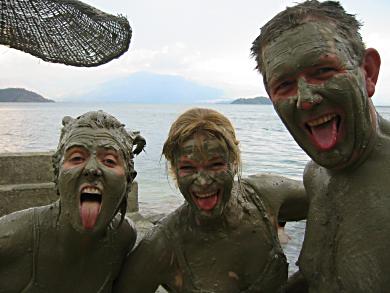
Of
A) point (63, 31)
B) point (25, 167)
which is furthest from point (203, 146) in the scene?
point (25, 167)

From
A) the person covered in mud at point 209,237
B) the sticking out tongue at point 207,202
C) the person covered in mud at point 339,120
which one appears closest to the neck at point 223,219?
the person covered in mud at point 209,237

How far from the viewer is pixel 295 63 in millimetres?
2279

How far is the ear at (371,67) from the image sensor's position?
2412mm

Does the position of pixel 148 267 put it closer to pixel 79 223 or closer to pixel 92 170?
pixel 79 223

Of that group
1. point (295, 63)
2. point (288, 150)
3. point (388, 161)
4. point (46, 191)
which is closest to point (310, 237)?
point (388, 161)

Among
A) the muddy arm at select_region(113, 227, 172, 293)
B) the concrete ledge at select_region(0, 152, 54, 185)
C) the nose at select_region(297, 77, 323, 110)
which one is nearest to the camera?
the nose at select_region(297, 77, 323, 110)

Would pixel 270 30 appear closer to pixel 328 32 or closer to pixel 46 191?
pixel 328 32

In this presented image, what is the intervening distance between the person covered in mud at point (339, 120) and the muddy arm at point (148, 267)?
0.98m

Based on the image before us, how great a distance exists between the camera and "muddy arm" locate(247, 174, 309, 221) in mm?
3217

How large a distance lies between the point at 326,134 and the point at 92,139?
127 centimetres

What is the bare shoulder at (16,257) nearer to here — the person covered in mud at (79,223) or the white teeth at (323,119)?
the person covered in mud at (79,223)

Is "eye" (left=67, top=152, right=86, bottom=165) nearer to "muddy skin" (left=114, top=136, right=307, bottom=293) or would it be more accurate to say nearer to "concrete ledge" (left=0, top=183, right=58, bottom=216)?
"muddy skin" (left=114, top=136, right=307, bottom=293)

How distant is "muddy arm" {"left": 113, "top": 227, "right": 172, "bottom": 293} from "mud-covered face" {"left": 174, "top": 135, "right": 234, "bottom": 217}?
1.14 ft

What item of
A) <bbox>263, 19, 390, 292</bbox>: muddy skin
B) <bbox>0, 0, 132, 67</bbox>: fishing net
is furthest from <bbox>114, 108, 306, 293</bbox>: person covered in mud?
<bbox>0, 0, 132, 67</bbox>: fishing net
